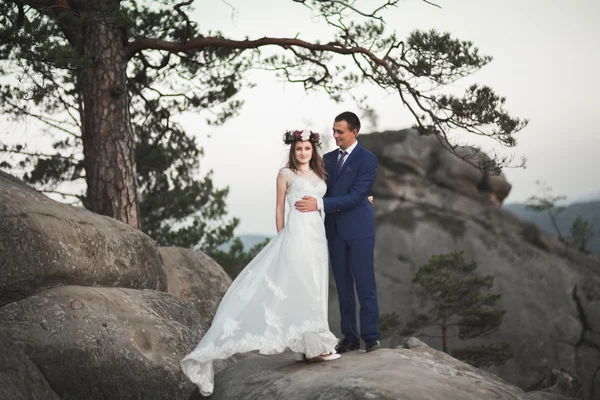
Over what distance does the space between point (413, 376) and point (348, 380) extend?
1.61ft

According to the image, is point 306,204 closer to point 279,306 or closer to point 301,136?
point 301,136

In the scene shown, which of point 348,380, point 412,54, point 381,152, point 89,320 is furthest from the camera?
point 381,152

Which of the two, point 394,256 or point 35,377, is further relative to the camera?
point 394,256

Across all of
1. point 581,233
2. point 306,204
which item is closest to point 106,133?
point 306,204

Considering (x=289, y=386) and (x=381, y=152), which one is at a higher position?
(x=381, y=152)

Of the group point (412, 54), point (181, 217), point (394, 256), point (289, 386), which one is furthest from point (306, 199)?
point (394, 256)

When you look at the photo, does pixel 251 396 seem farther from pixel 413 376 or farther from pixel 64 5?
pixel 64 5

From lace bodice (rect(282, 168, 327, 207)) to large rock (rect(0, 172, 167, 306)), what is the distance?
3.31 meters

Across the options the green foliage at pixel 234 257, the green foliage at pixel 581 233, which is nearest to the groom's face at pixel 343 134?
the green foliage at pixel 234 257

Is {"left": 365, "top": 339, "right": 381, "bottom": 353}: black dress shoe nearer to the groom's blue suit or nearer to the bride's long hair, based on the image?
the groom's blue suit

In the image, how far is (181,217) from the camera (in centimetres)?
2069

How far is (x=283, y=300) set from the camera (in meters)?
6.00

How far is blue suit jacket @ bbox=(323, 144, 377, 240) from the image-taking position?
6.42m

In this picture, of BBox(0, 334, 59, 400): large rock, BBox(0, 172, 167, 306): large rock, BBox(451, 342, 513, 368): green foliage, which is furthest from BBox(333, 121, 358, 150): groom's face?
BBox(451, 342, 513, 368): green foliage
